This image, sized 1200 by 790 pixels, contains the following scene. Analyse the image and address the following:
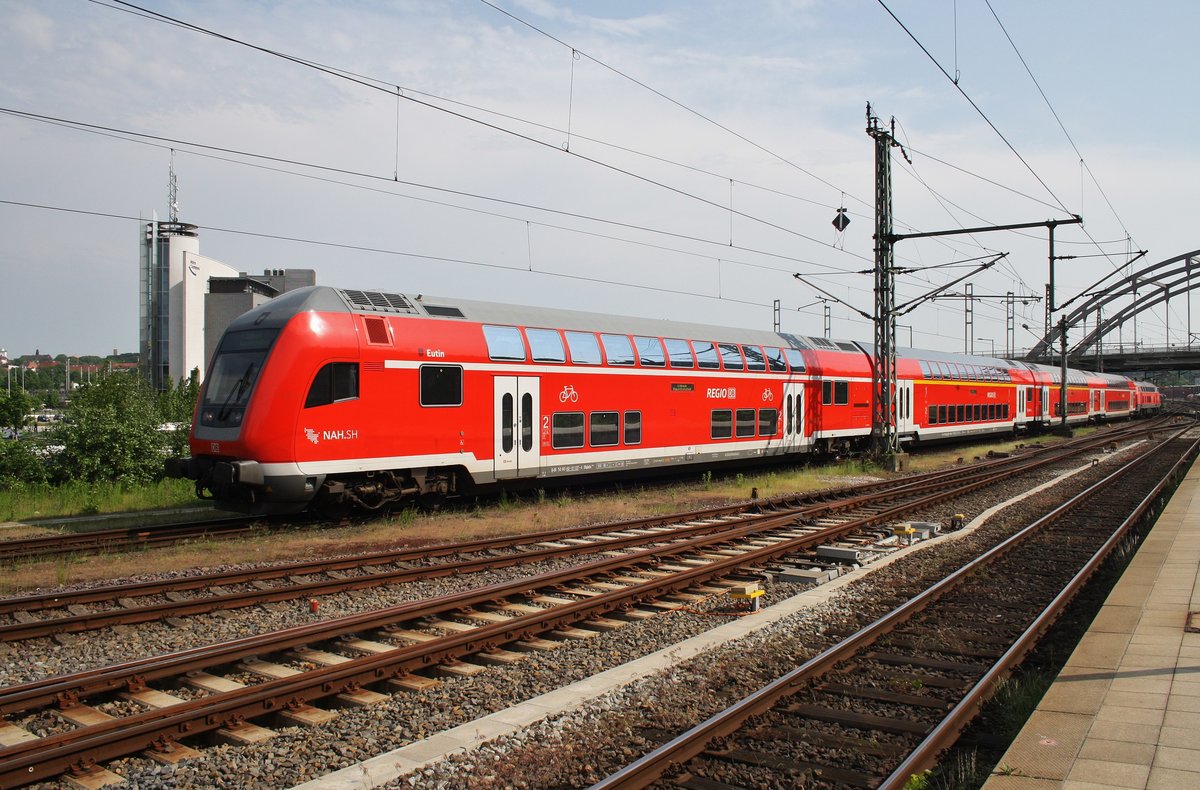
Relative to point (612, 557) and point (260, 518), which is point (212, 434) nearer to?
point (260, 518)

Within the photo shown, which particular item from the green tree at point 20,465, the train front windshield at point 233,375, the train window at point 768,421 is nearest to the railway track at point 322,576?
the train front windshield at point 233,375

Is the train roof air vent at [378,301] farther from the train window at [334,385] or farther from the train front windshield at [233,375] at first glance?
the train front windshield at [233,375]

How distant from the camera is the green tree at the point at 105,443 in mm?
19094

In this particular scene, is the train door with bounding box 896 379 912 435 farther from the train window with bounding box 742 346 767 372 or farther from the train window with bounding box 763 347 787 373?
the train window with bounding box 742 346 767 372

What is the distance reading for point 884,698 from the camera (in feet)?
21.7

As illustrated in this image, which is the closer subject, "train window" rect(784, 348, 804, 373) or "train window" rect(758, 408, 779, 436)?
"train window" rect(758, 408, 779, 436)

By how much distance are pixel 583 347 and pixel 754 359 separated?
21.6 feet

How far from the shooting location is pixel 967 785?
201 inches

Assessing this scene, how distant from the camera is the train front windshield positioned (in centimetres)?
1312

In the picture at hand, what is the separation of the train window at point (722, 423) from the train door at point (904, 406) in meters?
10.4

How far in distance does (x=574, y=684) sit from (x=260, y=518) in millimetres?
9863

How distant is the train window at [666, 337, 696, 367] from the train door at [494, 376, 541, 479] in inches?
171

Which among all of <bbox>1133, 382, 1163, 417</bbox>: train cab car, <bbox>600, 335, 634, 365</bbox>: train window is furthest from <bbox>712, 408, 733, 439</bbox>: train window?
<bbox>1133, 382, 1163, 417</bbox>: train cab car

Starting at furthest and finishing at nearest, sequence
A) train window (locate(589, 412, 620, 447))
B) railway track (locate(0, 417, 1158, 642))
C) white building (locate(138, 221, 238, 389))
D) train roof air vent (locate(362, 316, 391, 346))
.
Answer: white building (locate(138, 221, 238, 389)) → train window (locate(589, 412, 620, 447)) → train roof air vent (locate(362, 316, 391, 346)) → railway track (locate(0, 417, 1158, 642))
